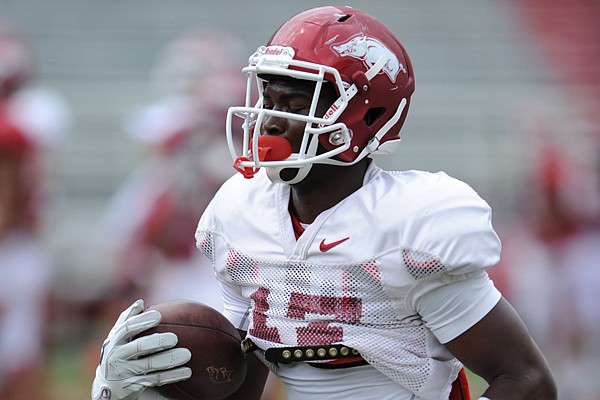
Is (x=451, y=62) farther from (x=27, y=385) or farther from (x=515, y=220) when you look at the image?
(x=27, y=385)

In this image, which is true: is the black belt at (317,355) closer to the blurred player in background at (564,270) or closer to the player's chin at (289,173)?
the player's chin at (289,173)

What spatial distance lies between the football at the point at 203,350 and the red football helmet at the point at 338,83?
32 cm

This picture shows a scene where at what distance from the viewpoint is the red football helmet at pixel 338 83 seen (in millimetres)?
2289

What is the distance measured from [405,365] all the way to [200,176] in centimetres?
305

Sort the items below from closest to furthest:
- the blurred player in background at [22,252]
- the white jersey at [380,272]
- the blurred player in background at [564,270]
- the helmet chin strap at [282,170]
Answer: the white jersey at [380,272] → the helmet chin strap at [282,170] → the blurred player in background at [22,252] → the blurred player in background at [564,270]

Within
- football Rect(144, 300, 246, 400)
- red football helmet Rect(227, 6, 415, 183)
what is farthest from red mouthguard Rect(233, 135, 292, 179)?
football Rect(144, 300, 246, 400)

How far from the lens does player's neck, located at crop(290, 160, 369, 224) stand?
2.40 meters

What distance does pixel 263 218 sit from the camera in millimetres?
2451

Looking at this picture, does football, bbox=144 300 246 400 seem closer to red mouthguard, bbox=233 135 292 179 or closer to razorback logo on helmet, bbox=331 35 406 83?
red mouthguard, bbox=233 135 292 179

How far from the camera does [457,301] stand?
88.0 inches

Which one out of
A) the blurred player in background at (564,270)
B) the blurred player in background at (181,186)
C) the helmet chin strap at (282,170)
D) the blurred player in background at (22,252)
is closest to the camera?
the helmet chin strap at (282,170)

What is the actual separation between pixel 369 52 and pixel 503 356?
65cm

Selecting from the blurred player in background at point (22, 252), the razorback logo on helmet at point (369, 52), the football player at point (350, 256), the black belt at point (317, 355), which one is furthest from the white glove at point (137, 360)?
the blurred player in background at point (22, 252)

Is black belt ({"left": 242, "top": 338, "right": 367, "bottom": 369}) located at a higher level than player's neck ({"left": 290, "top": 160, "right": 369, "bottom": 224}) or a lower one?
lower
